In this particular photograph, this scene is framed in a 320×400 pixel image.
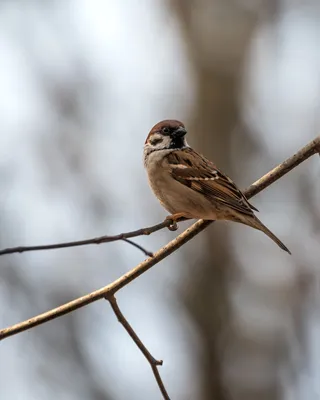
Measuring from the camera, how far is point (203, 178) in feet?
14.7

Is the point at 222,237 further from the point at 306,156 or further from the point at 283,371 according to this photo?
the point at 306,156

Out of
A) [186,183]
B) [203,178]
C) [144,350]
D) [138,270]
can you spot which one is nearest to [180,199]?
[186,183]

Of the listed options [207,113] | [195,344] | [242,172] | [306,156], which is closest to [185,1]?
[207,113]

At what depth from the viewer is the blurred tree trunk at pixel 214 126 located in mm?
9758

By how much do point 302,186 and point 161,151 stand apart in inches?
166

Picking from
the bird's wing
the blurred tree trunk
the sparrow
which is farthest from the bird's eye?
the blurred tree trunk

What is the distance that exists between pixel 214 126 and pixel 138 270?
311 inches

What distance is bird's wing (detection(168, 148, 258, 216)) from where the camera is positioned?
4.12 metres

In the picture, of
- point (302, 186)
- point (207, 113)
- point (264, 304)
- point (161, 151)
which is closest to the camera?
point (161, 151)

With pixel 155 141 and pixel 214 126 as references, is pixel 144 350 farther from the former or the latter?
pixel 214 126

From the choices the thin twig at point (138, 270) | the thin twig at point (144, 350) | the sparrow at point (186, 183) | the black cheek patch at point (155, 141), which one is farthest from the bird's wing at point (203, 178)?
the thin twig at point (144, 350)

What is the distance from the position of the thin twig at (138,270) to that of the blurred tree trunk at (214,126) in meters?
6.40

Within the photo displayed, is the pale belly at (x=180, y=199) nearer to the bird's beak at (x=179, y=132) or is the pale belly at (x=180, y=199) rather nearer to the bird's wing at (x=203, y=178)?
the bird's wing at (x=203, y=178)

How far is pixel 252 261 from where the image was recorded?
1034 centimetres
